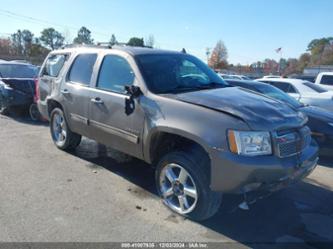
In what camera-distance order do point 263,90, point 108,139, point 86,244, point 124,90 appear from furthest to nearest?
point 263,90, point 108,139, point 124,90, point 86,244

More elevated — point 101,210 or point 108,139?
point 108,139

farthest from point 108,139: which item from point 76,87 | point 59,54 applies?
point 59,54

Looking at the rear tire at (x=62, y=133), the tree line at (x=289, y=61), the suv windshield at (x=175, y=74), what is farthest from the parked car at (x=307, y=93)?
the tree line at (x=289, y=61)

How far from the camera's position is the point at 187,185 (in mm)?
3943

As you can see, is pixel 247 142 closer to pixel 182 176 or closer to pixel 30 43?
pixel 182 176

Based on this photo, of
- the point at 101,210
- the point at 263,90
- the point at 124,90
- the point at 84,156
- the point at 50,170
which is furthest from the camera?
the point at 263,90

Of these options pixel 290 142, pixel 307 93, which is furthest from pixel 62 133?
pixel 307 93

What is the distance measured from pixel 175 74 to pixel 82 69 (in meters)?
1.77

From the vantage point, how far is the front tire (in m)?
3.73

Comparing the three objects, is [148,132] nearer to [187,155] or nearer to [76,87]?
[187,155]

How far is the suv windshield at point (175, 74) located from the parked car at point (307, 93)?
626 centimetres

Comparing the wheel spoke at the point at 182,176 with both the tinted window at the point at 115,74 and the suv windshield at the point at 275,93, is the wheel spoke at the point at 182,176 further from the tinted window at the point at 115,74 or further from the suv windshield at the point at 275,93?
the suv windshield at the point at 275,93

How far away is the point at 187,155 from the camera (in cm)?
386

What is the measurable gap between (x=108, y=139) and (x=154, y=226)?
169cm
